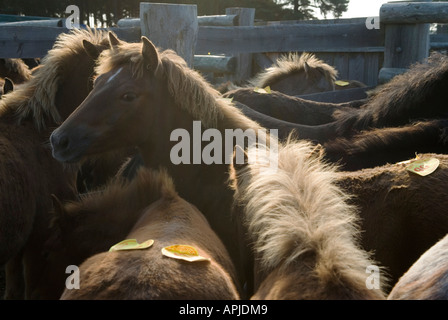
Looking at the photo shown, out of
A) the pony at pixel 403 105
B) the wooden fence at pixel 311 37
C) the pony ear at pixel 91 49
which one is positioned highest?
the wooden fence at pixel 311 37

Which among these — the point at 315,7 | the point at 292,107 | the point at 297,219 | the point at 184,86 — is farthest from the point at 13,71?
the point at 315,7

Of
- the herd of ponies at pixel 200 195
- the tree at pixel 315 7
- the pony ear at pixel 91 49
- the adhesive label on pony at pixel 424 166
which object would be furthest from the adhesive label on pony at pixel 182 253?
the tree at pixel 315 7

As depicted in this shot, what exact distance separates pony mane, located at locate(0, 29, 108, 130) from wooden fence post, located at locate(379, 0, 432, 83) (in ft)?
11.5

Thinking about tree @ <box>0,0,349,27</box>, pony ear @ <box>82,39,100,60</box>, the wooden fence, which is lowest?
pony ear @ <box>82,39,100,60</box>

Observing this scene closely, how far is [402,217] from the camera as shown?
2.87 metres

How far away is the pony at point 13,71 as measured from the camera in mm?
7566

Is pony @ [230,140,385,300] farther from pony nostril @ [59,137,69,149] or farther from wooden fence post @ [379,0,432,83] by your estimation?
wooden fence post @ [379,0,432,83]

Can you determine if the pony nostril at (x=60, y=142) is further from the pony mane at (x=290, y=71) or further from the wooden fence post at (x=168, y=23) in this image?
the pony mane at (x=290, y=71)

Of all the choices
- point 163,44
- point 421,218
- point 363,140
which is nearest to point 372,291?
point 421,218

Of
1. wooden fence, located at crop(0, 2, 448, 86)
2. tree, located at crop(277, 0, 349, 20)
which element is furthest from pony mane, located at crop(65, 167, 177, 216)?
tree, located at crop(277, 0, 349, 20)

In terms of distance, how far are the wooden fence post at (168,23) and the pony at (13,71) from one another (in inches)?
122

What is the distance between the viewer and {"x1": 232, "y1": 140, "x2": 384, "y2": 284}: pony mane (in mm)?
1865

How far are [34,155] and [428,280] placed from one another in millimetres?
2983

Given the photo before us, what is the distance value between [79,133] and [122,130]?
0.97 ft
